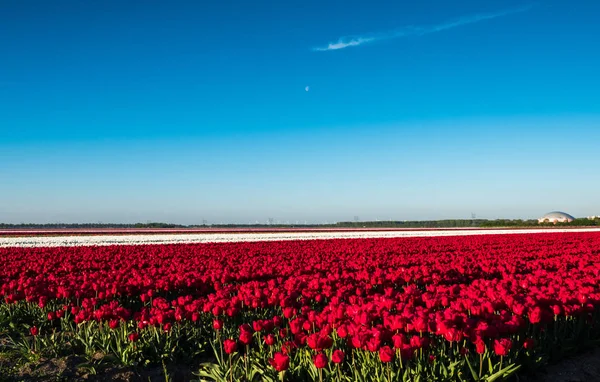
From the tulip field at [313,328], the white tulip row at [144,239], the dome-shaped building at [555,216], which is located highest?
the dome-shaped building at [555,216]

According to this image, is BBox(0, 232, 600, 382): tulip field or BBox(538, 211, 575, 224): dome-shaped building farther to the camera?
BBox(538, 211, 575, 224): dome-shaped building

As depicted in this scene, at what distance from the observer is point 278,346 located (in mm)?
5199

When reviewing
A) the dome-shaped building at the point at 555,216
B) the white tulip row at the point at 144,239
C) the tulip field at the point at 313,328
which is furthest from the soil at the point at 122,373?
the dome-shaped building at the point at 555,216

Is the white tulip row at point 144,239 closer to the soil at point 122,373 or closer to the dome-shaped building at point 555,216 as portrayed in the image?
the soil at point 122,373

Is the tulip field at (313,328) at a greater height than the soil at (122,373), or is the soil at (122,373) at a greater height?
the tulip field at (313,328)

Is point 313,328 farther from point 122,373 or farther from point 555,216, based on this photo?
point 555,216

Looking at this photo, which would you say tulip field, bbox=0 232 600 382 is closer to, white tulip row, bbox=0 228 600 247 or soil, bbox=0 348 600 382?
soil, bbox=0 348 600 382

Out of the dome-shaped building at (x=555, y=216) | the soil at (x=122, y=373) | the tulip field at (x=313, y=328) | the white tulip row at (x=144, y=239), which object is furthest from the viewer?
the dome-shaped building at (x=555, y=216)

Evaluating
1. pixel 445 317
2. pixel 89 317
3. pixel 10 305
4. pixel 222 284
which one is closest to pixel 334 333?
pixel 445 317

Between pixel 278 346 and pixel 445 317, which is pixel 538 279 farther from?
pixel 278 346

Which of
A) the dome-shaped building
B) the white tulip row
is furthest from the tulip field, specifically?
the dome-shaped building

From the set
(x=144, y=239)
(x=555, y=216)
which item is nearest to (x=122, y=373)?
(x=144, y=239)

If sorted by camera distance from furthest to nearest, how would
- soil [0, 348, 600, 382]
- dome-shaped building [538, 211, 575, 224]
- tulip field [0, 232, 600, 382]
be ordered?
1. dome-shaped building [538, 211, 575, 224]
2. soil [0, 348, 600, 382]
3. tulip field [0, 232, 600, 382]

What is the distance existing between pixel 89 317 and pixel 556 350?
573 centimetres
